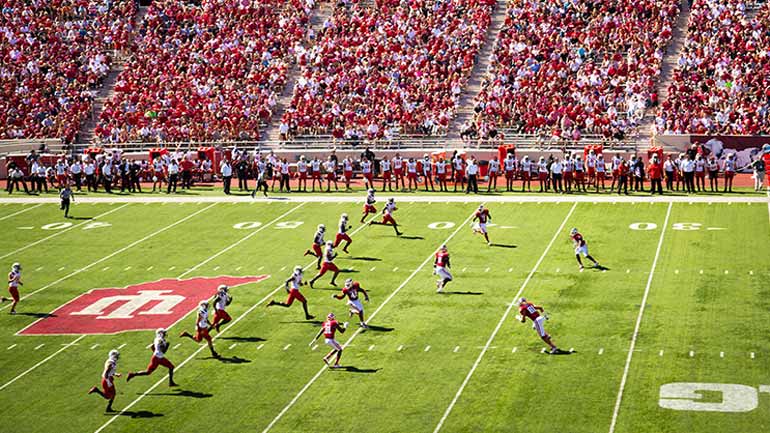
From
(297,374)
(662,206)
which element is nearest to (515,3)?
(662,206)

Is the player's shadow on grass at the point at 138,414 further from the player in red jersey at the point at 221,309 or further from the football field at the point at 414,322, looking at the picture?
the player in red jersey at the point at 221,309

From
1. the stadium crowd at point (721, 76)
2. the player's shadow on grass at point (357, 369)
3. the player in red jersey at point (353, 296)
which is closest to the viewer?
the player's shadow on grass at point (357, 369)

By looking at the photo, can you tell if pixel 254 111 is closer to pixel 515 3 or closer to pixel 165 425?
pixel 515 3

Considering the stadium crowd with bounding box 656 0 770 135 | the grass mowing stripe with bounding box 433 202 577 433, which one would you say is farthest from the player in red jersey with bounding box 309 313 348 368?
the stadium crowd with bounding box 656 0 770 135

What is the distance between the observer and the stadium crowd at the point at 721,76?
44000 millimetres

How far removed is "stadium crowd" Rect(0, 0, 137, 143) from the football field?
13.4 meters

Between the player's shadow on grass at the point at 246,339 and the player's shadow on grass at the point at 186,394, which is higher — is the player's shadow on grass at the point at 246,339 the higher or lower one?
the higher one

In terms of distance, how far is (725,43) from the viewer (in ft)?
155

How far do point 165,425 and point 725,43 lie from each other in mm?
31150

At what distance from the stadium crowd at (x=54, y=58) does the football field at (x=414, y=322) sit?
44.0 feet

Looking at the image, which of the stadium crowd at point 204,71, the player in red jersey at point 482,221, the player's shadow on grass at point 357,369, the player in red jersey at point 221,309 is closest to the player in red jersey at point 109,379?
the player in red jersey at point 221,309

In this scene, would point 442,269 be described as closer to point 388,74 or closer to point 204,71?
point 388,74

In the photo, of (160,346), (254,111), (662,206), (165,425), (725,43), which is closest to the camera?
(165,425)

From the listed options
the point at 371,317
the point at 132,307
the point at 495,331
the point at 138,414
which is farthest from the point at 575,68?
the point at 138,414
